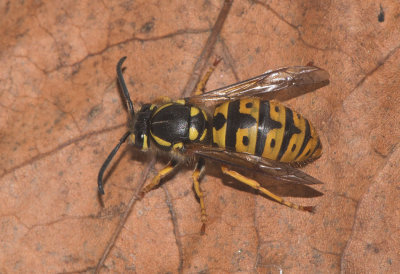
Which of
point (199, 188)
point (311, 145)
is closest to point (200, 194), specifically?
point (199, 188)

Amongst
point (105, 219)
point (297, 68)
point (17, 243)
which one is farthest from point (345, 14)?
point (17, 243)

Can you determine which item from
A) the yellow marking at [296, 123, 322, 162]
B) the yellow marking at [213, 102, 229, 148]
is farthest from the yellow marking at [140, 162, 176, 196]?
the yellow marking at [296, 123, 322, 162]

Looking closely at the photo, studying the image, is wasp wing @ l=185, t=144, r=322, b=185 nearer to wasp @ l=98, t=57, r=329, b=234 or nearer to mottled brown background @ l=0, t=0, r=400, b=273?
wasp @ l=98, t=57, r=329, b=234

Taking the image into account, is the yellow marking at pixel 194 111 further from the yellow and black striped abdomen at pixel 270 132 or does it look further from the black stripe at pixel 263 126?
the black stripe at pixel 263 126

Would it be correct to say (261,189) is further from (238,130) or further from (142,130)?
(142,130)

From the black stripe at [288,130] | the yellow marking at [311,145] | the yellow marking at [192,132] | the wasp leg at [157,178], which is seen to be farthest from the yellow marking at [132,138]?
the yellow marking at [311,145]

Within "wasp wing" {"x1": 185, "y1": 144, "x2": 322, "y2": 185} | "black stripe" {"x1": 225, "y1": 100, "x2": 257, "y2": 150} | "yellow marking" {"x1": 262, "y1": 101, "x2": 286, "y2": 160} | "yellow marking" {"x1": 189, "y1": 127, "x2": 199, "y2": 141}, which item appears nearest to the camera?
"wasp wing" {"x1": 185, "y1": 144, "x2": 322, "y2": 185}

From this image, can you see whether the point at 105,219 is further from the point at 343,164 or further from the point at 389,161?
the point at 389,161
